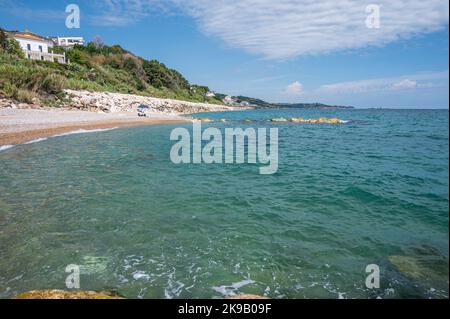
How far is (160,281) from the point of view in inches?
193

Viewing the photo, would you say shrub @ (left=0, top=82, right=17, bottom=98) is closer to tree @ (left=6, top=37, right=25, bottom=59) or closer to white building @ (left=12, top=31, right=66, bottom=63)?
tree @ (left=6, top=37, right=25, bottom=59)

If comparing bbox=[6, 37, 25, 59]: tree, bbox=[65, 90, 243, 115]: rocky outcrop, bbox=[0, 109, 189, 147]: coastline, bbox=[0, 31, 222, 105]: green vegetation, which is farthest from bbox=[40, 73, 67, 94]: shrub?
bbox=[6, 37, 25, 59]: tree

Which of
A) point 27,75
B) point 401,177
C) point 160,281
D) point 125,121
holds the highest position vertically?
point 27,75

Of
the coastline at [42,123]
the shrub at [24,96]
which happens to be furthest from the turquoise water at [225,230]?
the shrub at [24,96]

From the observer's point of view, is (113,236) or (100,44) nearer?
(113,236)

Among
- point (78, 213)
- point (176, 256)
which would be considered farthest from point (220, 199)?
point (78, 213)

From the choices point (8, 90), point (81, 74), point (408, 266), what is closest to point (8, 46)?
point (81, 74)

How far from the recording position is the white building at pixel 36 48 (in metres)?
63.3

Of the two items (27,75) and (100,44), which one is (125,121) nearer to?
(27,75)

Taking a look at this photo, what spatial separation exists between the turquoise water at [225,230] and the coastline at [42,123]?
360 inches

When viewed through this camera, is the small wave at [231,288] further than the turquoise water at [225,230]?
No

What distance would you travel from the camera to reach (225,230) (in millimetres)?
6824

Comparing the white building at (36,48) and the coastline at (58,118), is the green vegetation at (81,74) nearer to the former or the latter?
the coastline at (58,118)

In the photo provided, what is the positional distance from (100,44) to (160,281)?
343ft
